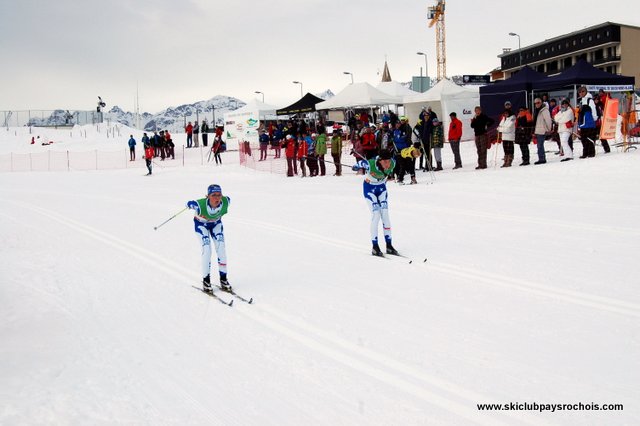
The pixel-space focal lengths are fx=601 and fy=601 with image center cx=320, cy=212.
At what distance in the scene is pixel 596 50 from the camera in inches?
2518

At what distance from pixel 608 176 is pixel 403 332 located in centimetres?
1148

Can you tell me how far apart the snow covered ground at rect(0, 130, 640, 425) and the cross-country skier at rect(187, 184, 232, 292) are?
0.38m

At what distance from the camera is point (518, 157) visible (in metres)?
21.6

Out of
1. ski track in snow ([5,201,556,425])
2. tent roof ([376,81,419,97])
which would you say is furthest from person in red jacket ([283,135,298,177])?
ski track in snow ([5,201,556,425])

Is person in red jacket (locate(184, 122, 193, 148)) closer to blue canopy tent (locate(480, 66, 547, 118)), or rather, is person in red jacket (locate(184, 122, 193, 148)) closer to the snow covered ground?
blue canopy tent (locate(480, 66, 547, 118))

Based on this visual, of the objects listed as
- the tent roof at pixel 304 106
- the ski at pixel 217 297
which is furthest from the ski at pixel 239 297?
the tent roof at pixel 304 106

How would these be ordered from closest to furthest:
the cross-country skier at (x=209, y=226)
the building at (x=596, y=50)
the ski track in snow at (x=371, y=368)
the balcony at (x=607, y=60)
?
1. the ski track in snow at (x=371, y=368)
2. the cross-country skier at (x=209, y=226)
3. the balcony at (x=607, y=60)
4. the building at (x=596, y=50)

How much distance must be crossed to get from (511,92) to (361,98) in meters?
8.24

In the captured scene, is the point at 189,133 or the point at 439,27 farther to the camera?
the point at 439,27

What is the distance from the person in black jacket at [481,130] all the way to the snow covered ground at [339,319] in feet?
15.2

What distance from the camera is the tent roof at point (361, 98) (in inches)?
1197

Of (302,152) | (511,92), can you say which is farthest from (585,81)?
(302,152)

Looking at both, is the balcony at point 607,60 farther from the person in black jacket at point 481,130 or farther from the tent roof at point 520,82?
the person in black jacket at point 481,130

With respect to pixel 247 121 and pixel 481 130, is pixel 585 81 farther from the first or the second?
pixel 247 121
